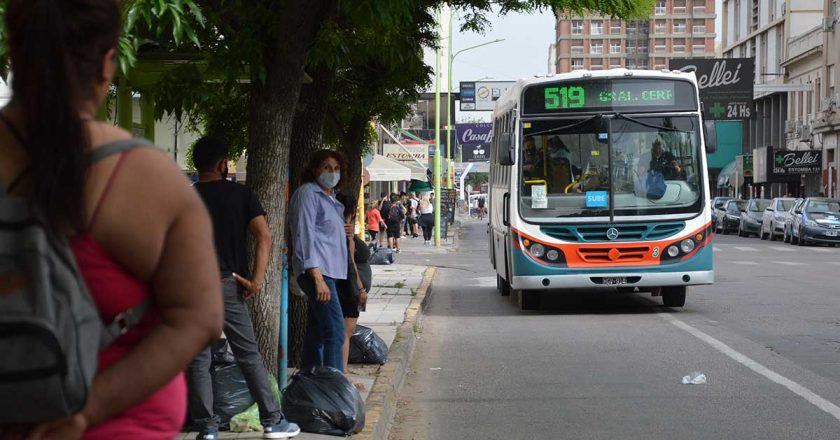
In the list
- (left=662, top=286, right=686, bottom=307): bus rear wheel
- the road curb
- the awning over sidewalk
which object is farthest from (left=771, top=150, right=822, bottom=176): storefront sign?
the road curb

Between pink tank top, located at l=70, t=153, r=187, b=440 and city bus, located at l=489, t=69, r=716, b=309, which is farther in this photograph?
city bus, located at l=489, t=69, r=716, b=309

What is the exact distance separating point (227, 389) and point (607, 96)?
1065 centimetres

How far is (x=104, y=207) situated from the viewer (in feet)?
7.39

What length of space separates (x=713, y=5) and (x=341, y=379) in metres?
187

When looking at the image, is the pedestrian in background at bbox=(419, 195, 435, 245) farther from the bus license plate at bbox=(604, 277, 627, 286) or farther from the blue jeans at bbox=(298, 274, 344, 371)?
the blue jeans at bbox=(298, 274, 344, 371)

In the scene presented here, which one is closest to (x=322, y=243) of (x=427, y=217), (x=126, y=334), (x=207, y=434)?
(x=207, y=434)

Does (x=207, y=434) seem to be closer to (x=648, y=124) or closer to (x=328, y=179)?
(x=328, y=179)

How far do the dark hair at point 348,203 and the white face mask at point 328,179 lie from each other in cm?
65

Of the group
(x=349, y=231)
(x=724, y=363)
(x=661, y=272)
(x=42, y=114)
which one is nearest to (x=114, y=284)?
(x=42, y=114)

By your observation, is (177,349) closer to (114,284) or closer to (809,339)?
(114,284)

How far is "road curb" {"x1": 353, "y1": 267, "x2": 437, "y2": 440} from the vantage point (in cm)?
798

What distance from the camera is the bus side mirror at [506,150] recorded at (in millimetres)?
16859

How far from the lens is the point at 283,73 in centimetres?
800

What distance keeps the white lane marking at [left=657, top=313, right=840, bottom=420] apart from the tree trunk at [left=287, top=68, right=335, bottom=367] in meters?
3.89
